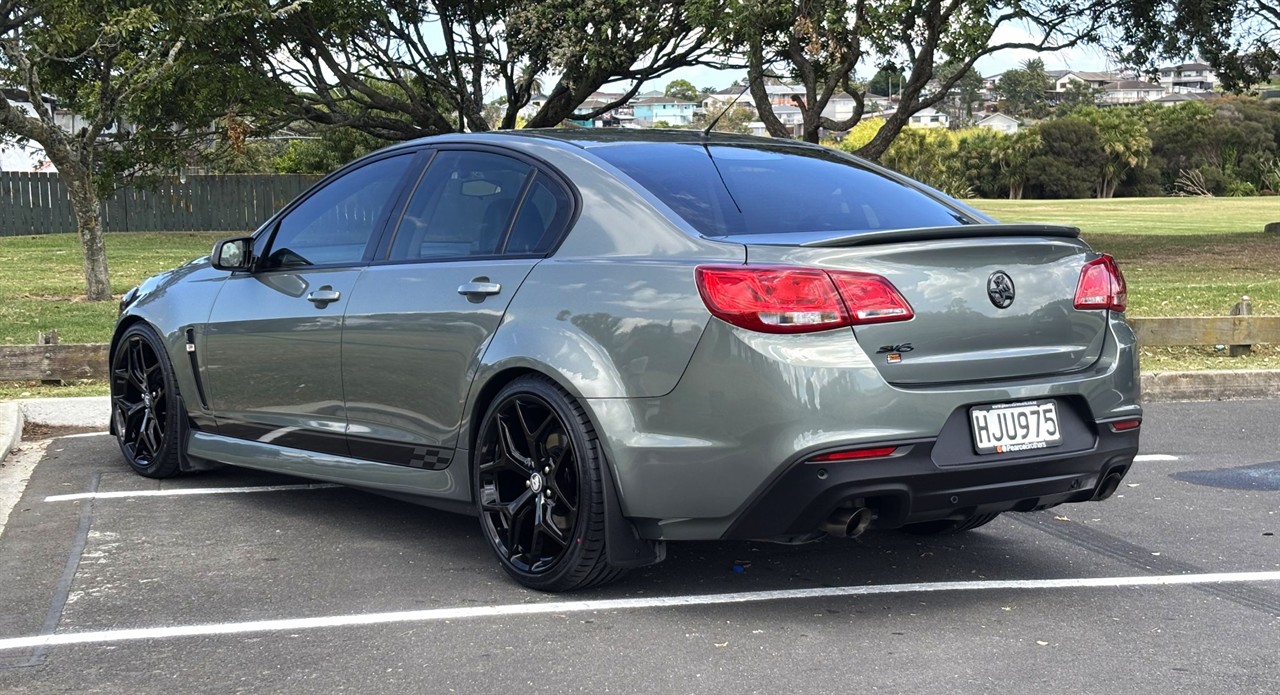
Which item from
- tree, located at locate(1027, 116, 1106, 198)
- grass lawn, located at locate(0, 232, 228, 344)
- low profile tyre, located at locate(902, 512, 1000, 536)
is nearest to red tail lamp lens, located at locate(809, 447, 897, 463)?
low profile tyre, located at locate(902, 512, 1000, 536)

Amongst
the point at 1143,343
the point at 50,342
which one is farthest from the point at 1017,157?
the point at 50,342

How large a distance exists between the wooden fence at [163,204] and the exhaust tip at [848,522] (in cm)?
3439

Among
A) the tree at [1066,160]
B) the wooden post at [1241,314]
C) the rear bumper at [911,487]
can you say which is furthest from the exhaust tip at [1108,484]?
the tree at [1066,160]

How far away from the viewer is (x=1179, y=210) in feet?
169

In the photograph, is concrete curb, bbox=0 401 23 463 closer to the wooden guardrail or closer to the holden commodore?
the wooden guardrail

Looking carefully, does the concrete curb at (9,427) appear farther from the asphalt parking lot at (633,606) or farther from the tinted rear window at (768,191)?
the tinted rear window at (768,191)

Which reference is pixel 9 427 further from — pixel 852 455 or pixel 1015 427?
pixel 1015 427

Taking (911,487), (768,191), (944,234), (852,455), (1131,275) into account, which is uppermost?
(768,191)

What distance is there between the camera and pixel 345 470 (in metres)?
5.92

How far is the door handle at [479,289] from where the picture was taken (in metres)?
5.18

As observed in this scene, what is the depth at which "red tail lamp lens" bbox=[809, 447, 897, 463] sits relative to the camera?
436 cm

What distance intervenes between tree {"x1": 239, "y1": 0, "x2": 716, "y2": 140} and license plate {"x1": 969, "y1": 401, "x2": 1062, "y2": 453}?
65.5ft

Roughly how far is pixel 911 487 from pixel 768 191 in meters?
1.28

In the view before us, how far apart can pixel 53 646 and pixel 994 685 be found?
2.80 m
